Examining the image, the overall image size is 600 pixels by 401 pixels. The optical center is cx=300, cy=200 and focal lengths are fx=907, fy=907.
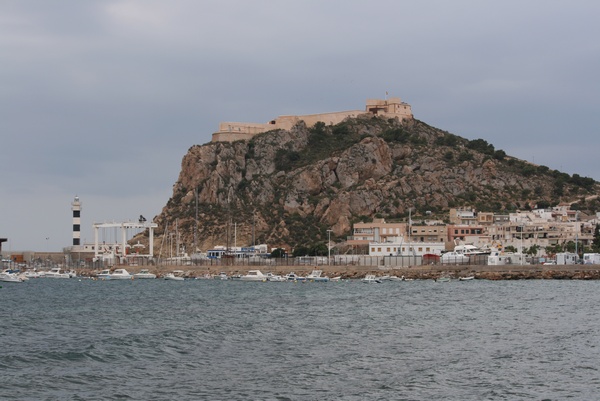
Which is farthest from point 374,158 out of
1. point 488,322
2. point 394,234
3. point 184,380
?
point 184,380

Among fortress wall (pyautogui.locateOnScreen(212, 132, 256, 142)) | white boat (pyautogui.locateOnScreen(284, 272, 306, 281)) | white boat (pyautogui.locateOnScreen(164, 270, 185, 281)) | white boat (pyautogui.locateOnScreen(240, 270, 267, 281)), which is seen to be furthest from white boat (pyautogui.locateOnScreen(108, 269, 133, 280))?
fortress wall (pyautogui.locateOnScreen(212, 132, 256, 142))

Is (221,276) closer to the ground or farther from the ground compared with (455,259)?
closer to the ground

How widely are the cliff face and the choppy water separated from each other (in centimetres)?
9029

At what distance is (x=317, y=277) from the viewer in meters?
125

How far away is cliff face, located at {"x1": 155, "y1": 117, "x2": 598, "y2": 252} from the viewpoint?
166250 mm

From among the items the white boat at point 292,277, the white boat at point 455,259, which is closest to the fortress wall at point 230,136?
the white boat at point 292,277

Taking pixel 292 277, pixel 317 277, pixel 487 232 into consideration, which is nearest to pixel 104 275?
pixel 292 277

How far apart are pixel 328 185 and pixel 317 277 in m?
49.3

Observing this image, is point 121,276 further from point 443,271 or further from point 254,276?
point 443,271

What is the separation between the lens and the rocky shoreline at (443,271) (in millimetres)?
116500

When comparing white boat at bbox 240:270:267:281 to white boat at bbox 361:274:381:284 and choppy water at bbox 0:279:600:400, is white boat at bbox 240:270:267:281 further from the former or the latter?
choppy water at bbox 0:279:600:400

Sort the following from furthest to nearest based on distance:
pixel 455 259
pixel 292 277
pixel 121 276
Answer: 1. pixel 121 276
2. pixel 455 259
3. pixel 292 277

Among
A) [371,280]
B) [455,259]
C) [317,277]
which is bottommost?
[371,280]

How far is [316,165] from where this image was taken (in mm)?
175625
